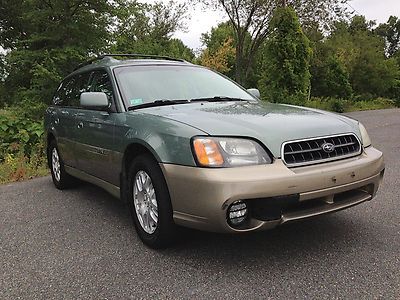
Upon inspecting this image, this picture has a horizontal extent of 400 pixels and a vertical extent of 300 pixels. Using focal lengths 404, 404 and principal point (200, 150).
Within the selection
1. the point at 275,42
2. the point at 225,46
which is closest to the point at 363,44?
the point at 225,46

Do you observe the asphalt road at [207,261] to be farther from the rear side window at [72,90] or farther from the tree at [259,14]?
the tree at [259,14]

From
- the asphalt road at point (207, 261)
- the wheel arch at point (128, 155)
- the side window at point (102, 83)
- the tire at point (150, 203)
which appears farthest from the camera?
the side window at point (102, 83)

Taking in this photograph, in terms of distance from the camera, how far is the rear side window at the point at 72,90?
15.5 feet

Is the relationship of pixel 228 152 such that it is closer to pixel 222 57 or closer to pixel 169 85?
pixel 169 85

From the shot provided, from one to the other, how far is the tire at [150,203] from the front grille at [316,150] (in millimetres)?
914

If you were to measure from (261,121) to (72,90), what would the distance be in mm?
2974

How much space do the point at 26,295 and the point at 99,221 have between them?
1.47 meters

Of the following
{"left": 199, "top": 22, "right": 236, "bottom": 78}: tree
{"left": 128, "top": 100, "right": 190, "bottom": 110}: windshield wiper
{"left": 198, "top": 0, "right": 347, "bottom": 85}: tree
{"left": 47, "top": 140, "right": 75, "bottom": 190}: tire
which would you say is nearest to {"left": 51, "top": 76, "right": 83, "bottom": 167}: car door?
{"left": 47, "top": 140, "right": 75, "bottom": 190}: tire

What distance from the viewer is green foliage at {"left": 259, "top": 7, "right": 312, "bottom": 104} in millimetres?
15062

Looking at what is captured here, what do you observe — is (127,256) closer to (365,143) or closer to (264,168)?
(264,168)

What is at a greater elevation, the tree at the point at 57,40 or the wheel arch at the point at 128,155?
the tree at the point at 57,40

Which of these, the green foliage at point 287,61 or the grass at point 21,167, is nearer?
the grass at point 21,167

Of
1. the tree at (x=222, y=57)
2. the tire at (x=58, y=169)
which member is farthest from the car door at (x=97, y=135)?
the tree at (x=222, y=57)

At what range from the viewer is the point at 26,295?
8.48 feet
